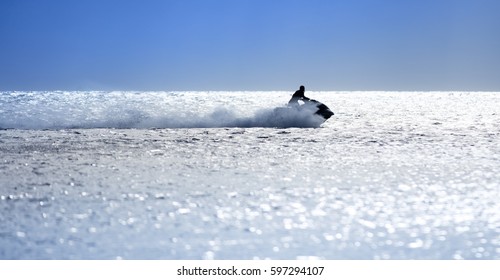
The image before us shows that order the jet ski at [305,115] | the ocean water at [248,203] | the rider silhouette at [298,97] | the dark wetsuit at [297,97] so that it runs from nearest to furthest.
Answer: the ocean water at [248,203] → the rider silhouette at [298,97] → the dark wetsuit at [297,97] → the jet ski at [305,115]

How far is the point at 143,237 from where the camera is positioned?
A: 970 cm

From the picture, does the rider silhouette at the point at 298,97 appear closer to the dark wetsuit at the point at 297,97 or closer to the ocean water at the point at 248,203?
the dark wetsuit at the point at 297,97

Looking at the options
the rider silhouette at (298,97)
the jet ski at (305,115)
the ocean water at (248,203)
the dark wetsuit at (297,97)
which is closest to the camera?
the ocean water at (248,203)

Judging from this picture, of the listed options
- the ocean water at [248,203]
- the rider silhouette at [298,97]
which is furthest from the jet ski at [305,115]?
the ocean water at [248,203]

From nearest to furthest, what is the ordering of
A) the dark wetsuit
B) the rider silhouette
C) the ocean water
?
the ocean water, the rider silhouette, the dark wetsuit

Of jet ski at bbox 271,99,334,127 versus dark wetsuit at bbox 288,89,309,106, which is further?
jet ski at bbox 271,99,334,127

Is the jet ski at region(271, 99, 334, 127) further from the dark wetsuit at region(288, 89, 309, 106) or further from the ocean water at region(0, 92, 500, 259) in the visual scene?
the ocean water at region(0, 92, 500, 259)

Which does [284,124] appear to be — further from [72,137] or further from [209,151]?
[209,151]

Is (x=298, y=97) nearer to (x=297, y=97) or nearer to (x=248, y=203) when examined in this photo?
(x=297, y=97)

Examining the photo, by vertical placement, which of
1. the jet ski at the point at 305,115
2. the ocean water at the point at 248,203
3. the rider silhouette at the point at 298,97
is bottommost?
the ocean water at the point at 248,203

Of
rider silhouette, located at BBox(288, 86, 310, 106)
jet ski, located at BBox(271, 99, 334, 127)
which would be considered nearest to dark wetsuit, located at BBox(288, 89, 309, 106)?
rider silhouette, located at BBox(288, 86, 310, 106)

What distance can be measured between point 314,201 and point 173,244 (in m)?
3.82

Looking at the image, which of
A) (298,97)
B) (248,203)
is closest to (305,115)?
(298,97)

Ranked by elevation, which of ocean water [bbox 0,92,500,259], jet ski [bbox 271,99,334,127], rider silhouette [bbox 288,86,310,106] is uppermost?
rider silhouette [bbox 288,86,310,106]
